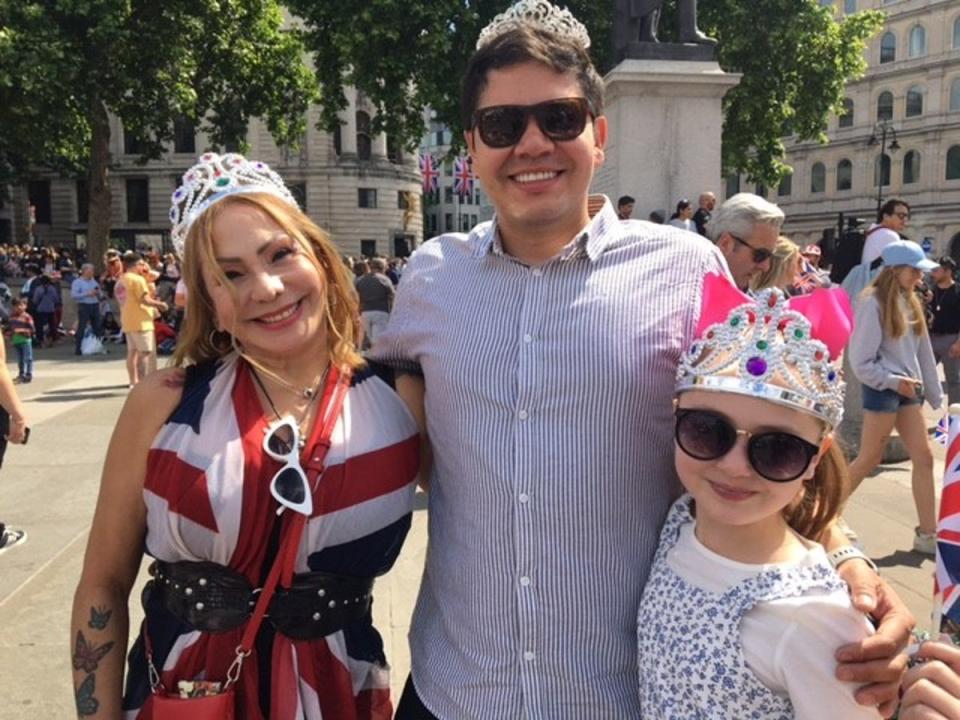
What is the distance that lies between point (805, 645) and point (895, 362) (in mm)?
4517

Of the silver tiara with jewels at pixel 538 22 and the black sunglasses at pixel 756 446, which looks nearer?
the black sunglasses at pixel 756 446

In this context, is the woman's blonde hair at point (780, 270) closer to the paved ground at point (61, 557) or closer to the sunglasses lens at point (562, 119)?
the paved ground at point (61, 557)

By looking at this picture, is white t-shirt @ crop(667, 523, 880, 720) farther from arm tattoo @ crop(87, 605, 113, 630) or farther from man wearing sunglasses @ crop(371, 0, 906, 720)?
arm tattoo @ crop(87, 605, 113, 630)

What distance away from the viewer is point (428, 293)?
6.52ft

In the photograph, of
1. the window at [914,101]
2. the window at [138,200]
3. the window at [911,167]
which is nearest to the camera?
the window at [138,200]

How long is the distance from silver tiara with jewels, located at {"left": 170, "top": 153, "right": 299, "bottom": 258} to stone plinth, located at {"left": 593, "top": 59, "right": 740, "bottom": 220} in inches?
286

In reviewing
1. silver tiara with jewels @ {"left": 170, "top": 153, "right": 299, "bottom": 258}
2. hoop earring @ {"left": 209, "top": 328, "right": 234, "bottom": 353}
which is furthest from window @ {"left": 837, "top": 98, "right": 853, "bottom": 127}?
hoop earring @ {"left": 209, "top": 328, "right": 234, "bottom": 353}

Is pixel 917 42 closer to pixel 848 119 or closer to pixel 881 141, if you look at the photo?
pixel 848 119

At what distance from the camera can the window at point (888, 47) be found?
205 ft

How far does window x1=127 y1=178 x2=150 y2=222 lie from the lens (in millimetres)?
52562

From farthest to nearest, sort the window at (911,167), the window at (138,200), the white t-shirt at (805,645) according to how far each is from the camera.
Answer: the window at (911,167)
the window at (138,200)
the white t-shirt at (805,645)

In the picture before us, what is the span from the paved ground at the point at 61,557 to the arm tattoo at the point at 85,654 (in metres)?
1.78

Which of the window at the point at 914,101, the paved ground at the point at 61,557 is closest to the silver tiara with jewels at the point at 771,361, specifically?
the paved ground at the point at 61,557

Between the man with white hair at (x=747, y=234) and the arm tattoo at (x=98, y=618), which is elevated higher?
the man with white hair at (x=747, y=234)
